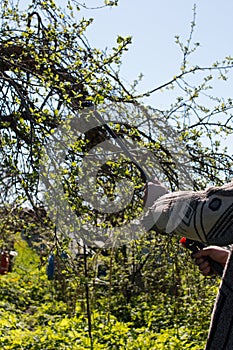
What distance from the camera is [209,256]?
189 cm

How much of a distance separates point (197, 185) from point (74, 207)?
1.13 m

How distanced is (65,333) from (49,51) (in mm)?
3842

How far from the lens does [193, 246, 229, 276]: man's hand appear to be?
6.13 ft

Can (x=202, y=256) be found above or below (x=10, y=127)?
below

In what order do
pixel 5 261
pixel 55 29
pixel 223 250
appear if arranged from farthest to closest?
pixel 5 261, pixel 55 29, pixel 223 250

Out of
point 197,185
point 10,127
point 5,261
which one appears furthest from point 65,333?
point 5,261

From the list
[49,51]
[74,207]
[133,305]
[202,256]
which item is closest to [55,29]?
[49,51]

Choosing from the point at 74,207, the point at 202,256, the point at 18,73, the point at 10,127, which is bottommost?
the point at 202,256

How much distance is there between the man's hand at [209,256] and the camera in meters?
1.87

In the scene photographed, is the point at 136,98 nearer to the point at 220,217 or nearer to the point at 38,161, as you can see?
the point at 38,161

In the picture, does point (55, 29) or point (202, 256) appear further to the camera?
point (55, 29)

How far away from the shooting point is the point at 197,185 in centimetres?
384

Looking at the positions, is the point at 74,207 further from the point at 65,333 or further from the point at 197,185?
the point at 65,333

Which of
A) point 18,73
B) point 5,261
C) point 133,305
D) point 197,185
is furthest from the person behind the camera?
point 5,261
